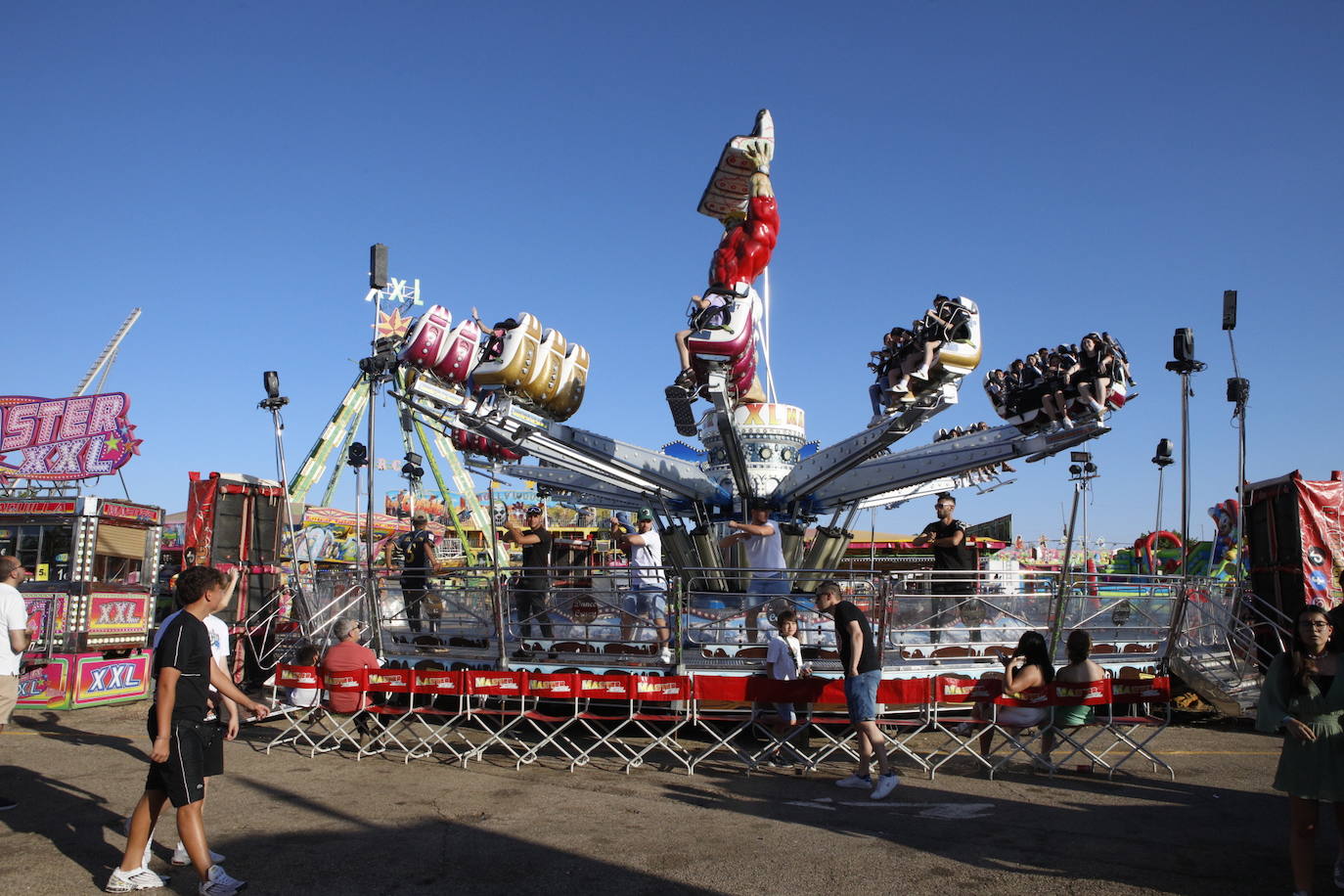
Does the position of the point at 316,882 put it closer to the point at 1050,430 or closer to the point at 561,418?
the point at 561,418

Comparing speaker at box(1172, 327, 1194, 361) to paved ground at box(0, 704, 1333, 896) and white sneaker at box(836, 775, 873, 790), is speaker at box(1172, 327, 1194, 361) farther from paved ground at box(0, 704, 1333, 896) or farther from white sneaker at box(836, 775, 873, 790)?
white sneaker at box(836, 775, 873, 790)

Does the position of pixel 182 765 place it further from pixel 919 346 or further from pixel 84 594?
pixel 84 594

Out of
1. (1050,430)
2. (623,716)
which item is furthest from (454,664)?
(1050,430)

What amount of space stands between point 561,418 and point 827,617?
17.5ft

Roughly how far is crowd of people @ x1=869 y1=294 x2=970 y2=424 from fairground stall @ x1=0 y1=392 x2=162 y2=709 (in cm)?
1158

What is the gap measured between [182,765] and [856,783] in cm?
547

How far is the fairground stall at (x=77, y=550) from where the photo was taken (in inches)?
517

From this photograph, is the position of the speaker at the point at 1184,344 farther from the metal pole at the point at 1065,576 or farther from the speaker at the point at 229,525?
the speaker at the point at 229,525

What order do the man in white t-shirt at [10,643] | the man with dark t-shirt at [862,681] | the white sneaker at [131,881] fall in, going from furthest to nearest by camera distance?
the man with dark t-shirt at [862,681] < the man in white t-shirt at [10,643] < the white sneaker at [131,881]

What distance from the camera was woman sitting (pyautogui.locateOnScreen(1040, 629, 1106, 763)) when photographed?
344 inches

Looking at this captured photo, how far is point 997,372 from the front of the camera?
41.4 ft

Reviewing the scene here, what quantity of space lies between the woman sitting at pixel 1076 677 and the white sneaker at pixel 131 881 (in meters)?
7.36

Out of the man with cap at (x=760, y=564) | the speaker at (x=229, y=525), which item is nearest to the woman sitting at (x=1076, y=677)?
the man with cap at (x=760, y=564)

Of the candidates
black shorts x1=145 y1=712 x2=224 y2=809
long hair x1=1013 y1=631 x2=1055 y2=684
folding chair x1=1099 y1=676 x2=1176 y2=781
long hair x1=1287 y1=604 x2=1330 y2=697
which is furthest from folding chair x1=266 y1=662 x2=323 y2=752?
long hair x1=1287 y1=604 x2=1330 y2=697
